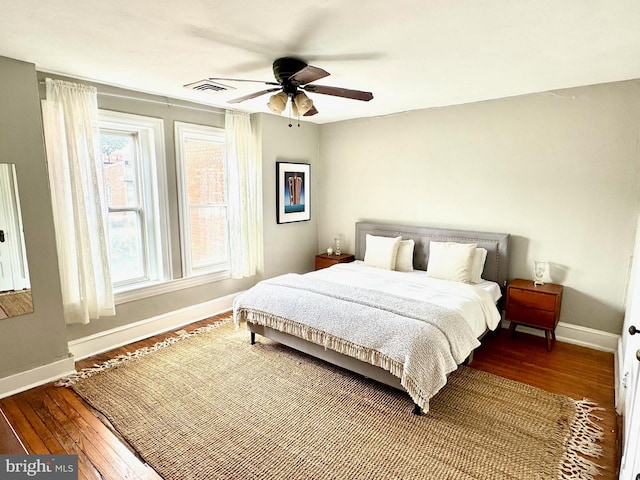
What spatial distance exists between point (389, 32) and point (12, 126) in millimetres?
2743

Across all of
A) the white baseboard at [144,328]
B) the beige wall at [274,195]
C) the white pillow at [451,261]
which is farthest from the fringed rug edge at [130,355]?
the white pillow at [451,261]

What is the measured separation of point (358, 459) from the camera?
6.69 feet

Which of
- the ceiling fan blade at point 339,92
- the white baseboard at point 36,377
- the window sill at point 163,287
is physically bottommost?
the white baseboard at point 36,377

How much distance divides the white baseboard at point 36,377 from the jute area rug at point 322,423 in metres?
0.14

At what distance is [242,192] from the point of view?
431cm

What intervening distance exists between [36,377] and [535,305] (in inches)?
173

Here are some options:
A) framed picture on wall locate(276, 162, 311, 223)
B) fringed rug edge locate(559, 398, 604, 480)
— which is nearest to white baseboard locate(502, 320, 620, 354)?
fringed rug edge locate(559, 398, 604, 480)

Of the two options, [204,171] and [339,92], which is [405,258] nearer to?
[339,92]

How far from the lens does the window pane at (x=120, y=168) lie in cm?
341

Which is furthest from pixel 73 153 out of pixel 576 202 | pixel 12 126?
pixel 576 202

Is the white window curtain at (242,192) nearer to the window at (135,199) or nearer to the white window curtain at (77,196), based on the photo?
the window at (135,199)

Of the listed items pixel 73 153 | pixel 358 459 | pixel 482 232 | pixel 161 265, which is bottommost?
pixel 358 459

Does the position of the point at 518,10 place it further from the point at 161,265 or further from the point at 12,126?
the point at 161,265

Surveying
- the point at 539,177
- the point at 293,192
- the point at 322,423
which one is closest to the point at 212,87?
the point at 293,192
